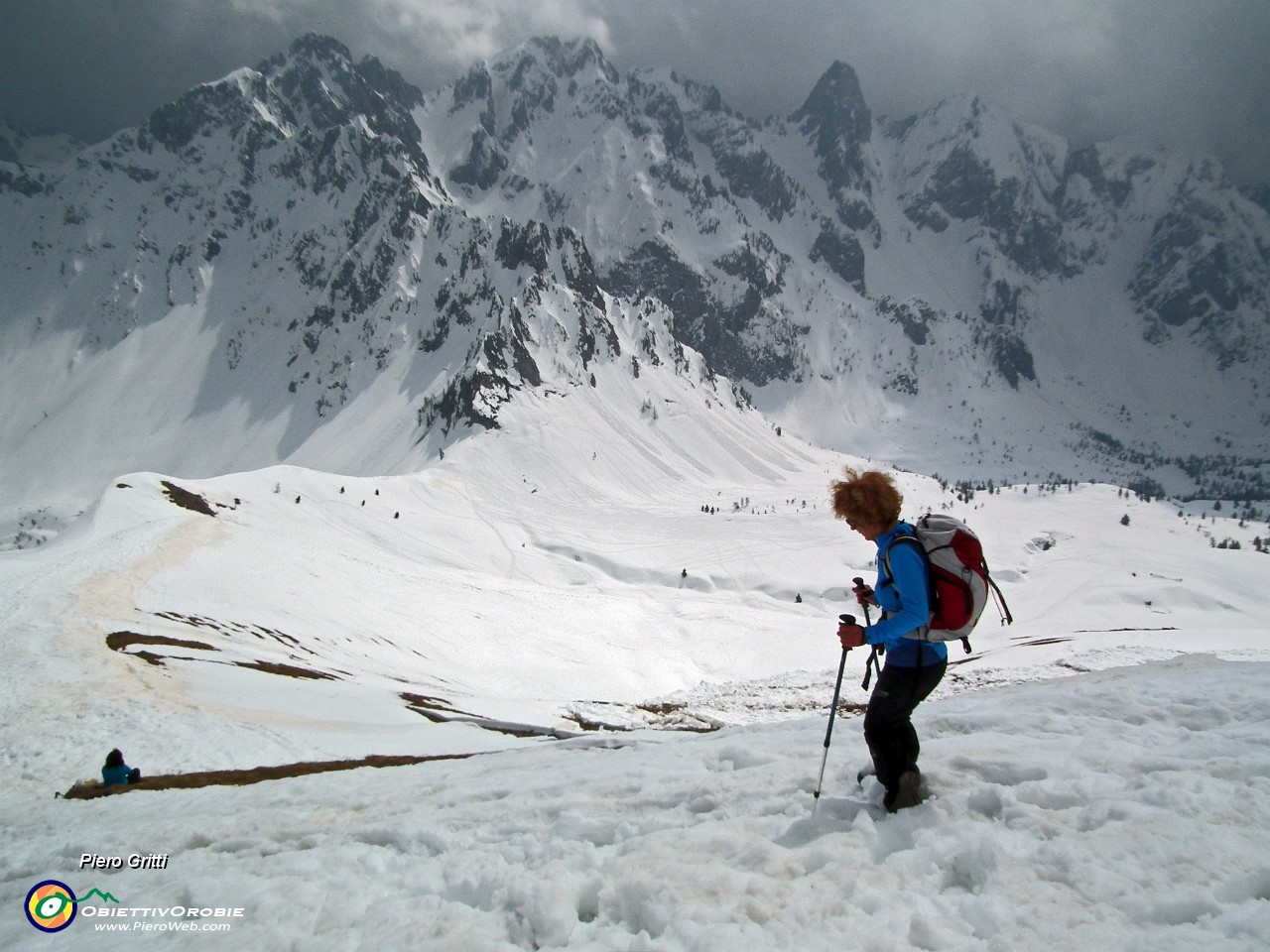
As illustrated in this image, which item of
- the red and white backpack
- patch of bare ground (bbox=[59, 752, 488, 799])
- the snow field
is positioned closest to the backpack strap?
the red and white backpack

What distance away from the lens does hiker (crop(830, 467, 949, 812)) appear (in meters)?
5.18

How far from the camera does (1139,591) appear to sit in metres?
77.4

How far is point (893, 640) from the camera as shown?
5312 millimetres

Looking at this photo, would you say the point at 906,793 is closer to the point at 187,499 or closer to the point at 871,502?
the point at 871,502

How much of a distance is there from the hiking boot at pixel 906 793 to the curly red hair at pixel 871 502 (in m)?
2.07

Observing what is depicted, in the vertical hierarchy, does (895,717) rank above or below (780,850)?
above

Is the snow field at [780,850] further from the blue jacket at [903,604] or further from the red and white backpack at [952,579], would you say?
the red and white backpack at [952,579]

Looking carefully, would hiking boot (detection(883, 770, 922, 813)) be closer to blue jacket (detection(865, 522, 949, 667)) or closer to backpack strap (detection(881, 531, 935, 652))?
blue jacket (detection(865, 522, 949, 667))

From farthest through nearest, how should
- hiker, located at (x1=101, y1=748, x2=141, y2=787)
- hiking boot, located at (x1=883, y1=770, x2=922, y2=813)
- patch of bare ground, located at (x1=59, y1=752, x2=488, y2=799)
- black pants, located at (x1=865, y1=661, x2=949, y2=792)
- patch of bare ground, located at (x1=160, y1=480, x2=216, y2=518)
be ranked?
patch of bare ground, located at (x1=160, y1=480, x2=216, y2=518), hiker, located at (x1=101, y1=748, x2=141, y2=787), patch of bare ground, located at (x1=59, y1=752, x2=488, y2=799), hiking boot, located at (x1=883, y1=770, x2=922, y2=813), black pants, located at (x1=865, y1=661, x2=949, y2=792)

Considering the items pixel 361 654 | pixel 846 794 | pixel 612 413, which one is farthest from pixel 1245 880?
pixel 612 413

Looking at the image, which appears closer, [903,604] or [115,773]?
[903,604]

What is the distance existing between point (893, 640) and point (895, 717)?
0.68 meters

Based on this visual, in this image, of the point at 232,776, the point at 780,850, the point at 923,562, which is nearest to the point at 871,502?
the point at 923,562

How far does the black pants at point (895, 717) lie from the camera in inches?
212
